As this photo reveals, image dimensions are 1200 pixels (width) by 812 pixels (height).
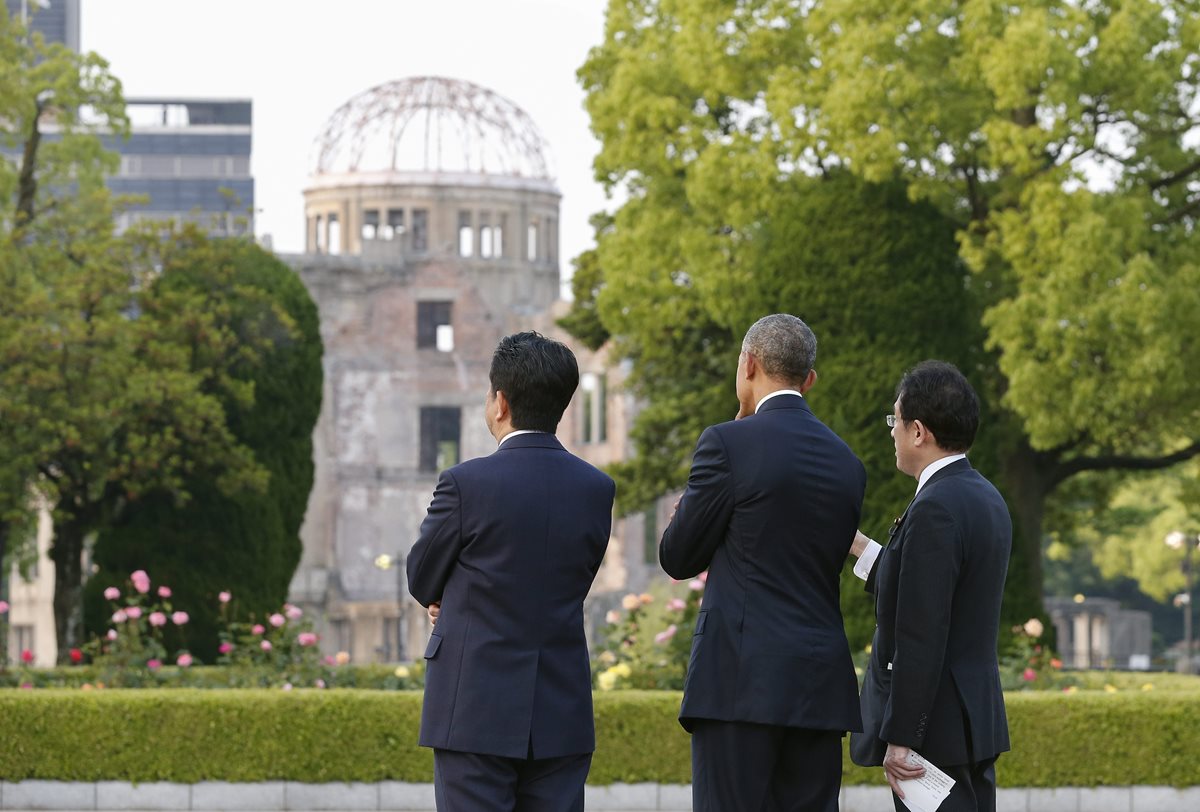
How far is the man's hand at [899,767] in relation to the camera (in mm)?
5285

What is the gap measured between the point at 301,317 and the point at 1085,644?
2419 centimetres

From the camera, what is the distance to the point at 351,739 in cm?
1152

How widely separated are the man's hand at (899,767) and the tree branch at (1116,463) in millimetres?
17748

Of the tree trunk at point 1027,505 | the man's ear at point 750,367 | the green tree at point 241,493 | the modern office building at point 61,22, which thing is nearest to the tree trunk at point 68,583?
the green tree at point 241,493

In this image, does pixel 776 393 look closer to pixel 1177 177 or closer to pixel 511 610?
pixel 511 610

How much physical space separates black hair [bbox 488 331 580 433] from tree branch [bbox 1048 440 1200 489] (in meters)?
18.1

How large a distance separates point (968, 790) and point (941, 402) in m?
1.09

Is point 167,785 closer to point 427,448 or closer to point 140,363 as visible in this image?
point 140,363

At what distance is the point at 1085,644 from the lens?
44031 millimetres

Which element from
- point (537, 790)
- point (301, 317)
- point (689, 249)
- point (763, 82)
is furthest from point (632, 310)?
point (537, 790)

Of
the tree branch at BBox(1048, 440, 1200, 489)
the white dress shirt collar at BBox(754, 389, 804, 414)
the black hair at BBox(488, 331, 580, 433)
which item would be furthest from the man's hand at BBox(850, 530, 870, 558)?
the tree branch at BBox(1048, 440, 1200, 489)

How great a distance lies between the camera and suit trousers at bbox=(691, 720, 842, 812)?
5.23 meters

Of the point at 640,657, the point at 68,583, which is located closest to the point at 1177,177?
the point at 640,657

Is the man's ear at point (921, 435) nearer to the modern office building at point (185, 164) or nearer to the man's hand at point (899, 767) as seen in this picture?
the man's hand at point (899, 767)
